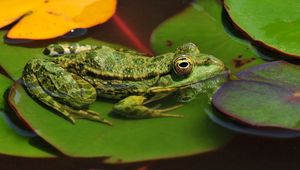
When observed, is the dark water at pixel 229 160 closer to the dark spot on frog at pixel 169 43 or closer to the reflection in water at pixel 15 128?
A: the reflection in water at pixel 15 128

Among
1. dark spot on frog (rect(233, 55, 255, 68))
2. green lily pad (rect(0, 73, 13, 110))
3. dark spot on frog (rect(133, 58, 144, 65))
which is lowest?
dark spot on frog (rect(233, 55, 255, 68))

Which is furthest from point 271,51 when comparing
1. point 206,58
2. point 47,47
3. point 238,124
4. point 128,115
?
point 47,47

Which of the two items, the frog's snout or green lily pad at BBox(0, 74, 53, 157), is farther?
the frog's snout

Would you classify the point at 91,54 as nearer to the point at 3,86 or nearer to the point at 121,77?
the point at 121,77

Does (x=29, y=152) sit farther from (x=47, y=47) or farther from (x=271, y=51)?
(x=271, y=51)

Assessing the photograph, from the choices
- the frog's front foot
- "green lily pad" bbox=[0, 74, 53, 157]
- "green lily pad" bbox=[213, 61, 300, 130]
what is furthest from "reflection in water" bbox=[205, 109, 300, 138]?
"green lily pad" bbox=[0, 74, 53, 157]

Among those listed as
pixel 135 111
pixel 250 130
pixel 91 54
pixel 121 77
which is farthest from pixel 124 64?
pixel 250 130

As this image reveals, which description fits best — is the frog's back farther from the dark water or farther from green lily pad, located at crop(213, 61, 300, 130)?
the dark water
